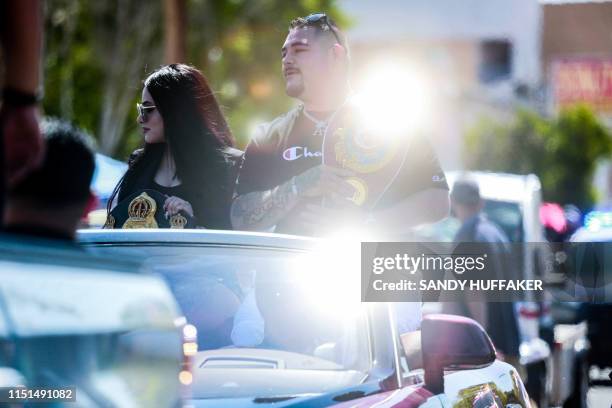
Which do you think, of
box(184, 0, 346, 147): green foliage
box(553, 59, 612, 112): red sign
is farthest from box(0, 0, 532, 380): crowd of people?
box(553, 59, 612, 112): red sign

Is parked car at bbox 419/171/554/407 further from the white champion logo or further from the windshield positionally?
the windshield

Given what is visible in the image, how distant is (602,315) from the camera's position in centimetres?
1008

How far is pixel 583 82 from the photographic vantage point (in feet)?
242

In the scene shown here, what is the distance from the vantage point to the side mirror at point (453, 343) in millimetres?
3928

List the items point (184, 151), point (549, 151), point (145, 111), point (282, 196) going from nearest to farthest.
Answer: point (282, 196), point (184, 151), point (145, 111), point (549, 151)

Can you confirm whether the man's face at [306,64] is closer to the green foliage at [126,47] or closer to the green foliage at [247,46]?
the green foliage at [247,46]

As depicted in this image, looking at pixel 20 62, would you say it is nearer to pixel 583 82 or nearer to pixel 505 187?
pixel 505 187

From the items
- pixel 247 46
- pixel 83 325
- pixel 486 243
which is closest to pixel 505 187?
pixel 486 243

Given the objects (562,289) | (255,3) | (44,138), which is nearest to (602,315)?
(562,289)

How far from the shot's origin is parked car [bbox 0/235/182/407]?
2082 millimetres

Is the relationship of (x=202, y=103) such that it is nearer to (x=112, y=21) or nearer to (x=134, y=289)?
(x=134, y=289)

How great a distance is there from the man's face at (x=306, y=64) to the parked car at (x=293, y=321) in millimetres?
1501

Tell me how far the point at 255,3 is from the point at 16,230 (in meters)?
32.7

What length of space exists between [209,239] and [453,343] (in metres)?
0.78
